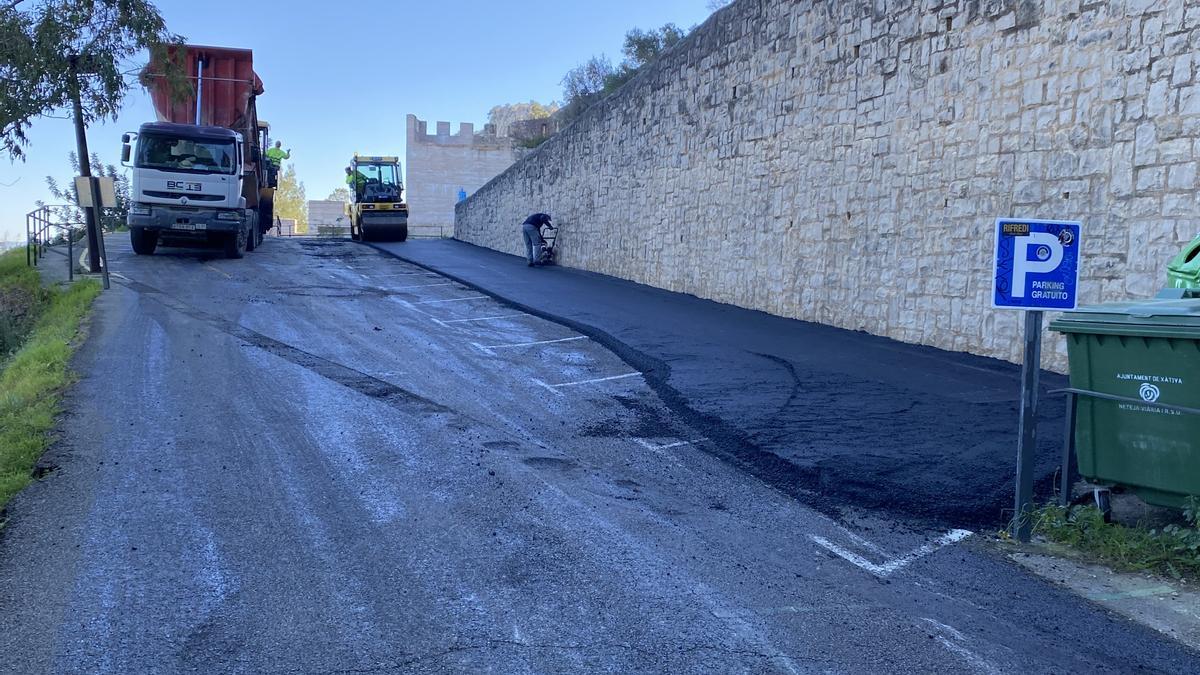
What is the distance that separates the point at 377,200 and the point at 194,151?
37.2 ft

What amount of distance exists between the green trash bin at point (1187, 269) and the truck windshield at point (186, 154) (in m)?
18.8

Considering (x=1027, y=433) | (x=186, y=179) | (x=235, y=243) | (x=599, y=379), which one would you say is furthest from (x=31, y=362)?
(x=235, y=243)

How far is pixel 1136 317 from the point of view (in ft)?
20.0

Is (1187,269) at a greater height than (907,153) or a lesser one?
lesser

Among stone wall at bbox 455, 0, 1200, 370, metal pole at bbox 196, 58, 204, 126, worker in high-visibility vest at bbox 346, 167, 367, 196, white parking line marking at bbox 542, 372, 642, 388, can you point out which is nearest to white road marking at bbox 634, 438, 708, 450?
white parking line marking at bbox 542, 372, 642, 388

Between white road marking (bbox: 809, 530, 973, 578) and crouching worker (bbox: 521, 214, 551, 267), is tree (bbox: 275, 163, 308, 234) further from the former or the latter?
white road marking (bbox: 809, 530, 973, 578)

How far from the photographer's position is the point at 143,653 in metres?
4.42

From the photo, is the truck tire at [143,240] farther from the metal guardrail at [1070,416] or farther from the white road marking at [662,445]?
the metal guardrail at [1070,416]

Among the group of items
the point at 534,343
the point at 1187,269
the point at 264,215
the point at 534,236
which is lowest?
the point at 534,343

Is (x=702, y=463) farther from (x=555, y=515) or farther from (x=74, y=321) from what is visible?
(x=74, y=321)

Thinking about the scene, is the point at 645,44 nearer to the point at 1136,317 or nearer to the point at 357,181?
the point at 357,181

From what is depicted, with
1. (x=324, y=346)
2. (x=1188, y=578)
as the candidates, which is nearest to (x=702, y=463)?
(x=1188, y=578)

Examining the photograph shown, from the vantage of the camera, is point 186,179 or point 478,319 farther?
point 186,179

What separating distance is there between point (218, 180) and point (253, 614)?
1869 cm
